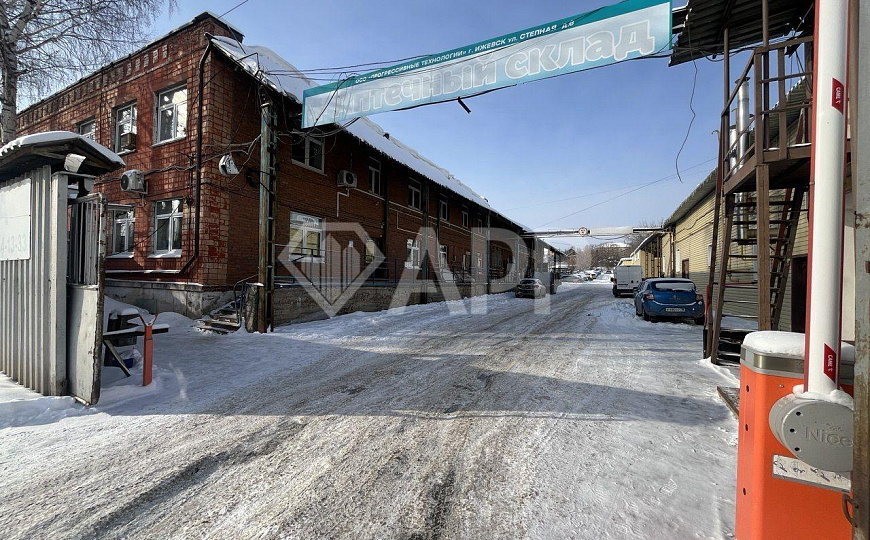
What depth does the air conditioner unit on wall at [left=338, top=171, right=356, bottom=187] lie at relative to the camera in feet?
45.0

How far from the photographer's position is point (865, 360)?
55.9 inches

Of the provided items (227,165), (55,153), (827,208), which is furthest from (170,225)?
(827,208)

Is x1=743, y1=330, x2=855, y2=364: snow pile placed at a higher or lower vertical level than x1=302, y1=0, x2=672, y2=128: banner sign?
lower

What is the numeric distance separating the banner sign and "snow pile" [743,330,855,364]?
5423 mm

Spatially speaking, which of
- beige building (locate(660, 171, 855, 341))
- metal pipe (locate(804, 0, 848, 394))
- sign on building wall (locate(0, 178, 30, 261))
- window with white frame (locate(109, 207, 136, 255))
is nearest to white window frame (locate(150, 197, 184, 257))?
window with white frame (locate(109, 207, 136, 255))

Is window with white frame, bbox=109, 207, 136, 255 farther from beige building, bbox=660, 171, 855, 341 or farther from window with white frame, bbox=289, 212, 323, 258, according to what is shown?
beige building, bbox=660, 171, 855, 341

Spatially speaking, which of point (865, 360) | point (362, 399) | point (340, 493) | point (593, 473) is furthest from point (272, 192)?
point (865, 360)

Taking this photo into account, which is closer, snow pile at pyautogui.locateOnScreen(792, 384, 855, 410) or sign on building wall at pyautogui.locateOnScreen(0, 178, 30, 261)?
snow pile at pyautogui.locateOnScreen(792, 384, 855, 410)

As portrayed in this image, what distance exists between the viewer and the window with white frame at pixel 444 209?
22.2 meters

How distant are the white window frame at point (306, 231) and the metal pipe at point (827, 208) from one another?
12005mm

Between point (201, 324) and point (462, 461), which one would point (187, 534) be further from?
point (201, 324)

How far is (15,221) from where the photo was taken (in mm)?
4793

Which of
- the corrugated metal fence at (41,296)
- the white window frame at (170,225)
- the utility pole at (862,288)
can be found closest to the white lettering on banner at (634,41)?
the utility pole at (862,288)

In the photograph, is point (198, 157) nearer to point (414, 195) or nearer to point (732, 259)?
point (414, 195)
